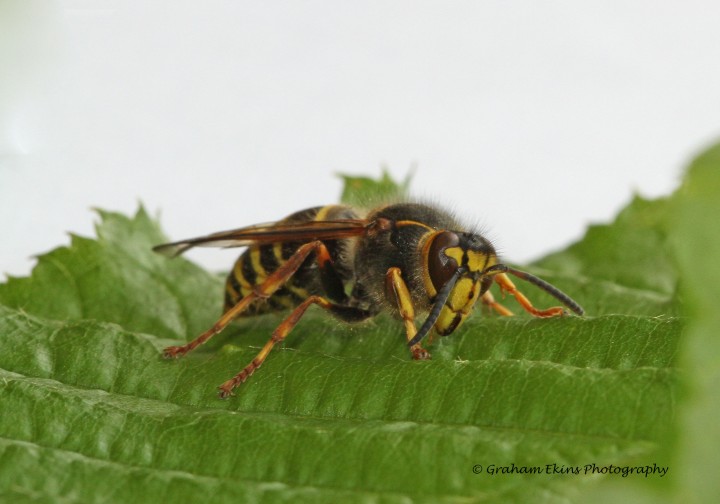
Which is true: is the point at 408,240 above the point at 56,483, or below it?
above

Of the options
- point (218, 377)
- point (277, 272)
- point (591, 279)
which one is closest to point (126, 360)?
point (218, 377)

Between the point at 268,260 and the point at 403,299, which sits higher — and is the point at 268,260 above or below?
above

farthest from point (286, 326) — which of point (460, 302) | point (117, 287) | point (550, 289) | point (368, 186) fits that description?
point (368, 186)

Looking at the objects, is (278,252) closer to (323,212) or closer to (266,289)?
(323,212)

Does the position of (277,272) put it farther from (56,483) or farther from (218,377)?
(56,483)

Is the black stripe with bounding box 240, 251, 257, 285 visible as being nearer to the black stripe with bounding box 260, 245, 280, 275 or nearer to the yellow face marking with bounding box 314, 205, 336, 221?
the black stripe with bounding box 260, 245, 280, 275

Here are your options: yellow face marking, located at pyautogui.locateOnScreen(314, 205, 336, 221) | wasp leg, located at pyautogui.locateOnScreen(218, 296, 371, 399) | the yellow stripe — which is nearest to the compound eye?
wasp leg, located at pyautogui.locateOnScreen(218, 296, 371, 399)
